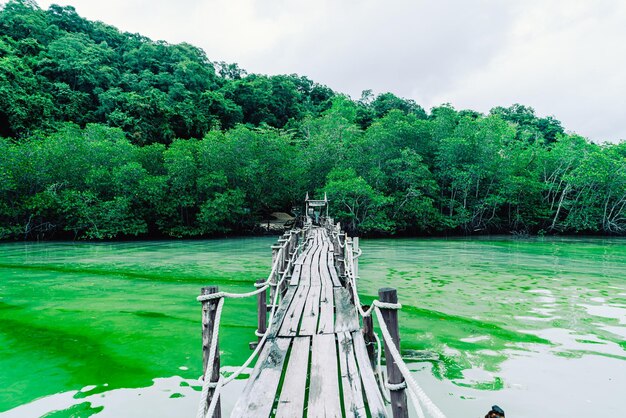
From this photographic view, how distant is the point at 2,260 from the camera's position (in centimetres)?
1619

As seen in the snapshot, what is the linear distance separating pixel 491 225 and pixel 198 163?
26.4 meters

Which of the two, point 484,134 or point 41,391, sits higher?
point 484,134

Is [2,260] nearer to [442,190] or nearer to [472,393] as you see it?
[472,393]

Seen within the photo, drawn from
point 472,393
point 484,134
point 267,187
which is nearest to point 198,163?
point 267,187

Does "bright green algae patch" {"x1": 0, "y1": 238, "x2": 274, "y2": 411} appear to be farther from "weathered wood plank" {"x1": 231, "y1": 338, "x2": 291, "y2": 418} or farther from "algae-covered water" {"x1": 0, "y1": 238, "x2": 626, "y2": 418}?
"weathered wood plank" {"x1": 231, "y1": 338, "x2": 291, "y2": 418}

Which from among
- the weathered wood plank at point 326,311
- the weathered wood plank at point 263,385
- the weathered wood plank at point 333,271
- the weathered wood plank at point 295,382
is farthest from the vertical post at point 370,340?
the weathered wood plank at point 333,271

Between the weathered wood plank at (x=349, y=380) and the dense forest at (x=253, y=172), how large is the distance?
23410 mm

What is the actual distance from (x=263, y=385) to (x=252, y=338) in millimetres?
3386

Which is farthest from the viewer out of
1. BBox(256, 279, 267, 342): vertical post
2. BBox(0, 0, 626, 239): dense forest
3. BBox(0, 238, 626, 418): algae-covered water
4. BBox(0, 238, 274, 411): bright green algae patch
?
BBox(0, 0, 626, 239): dense forest

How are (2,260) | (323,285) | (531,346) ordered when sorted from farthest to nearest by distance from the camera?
(2,260) → (323,285) → (531,346)

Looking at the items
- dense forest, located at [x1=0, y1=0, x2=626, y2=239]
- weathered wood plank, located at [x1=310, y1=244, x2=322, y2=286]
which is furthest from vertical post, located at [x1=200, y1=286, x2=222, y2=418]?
dense forest, located at [x1=0, y1=0, x2=626, y2=239]

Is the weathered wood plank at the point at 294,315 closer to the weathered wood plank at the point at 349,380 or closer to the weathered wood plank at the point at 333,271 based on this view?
the weathered wood plank at the point at 349,380

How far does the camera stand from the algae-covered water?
446 cm

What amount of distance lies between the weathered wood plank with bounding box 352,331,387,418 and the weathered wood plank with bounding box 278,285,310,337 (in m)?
0.86
